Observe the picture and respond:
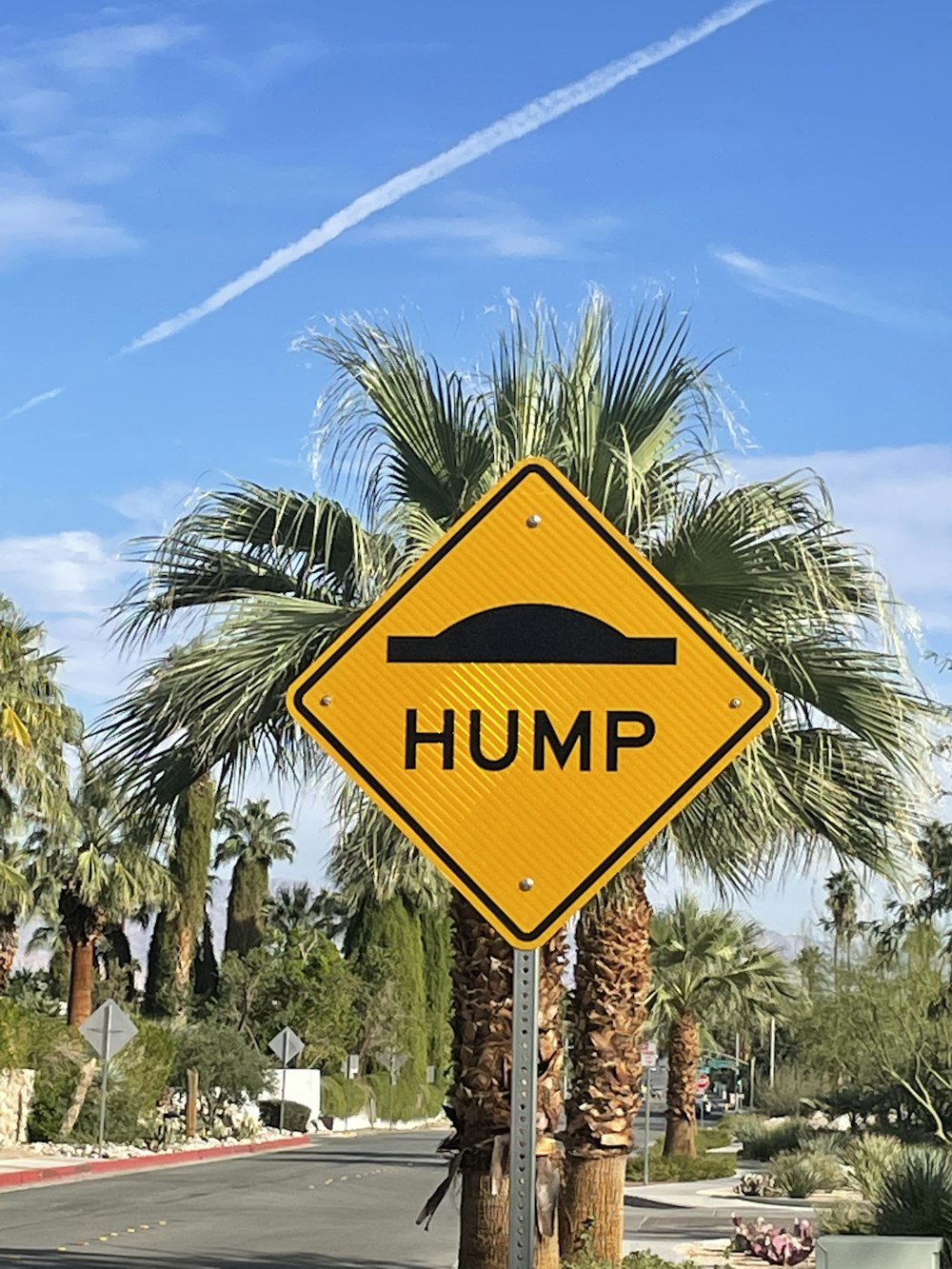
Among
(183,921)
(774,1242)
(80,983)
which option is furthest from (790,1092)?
(774,1242)

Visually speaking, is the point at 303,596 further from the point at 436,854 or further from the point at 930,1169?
the point at 930,1169

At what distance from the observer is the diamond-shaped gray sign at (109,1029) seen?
1203 inches

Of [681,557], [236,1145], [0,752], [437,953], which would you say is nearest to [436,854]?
[681,557]

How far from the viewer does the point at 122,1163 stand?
33094 millimetres

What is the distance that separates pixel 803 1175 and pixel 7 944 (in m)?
21.0

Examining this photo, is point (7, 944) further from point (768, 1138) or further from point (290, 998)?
point (768, 1138)

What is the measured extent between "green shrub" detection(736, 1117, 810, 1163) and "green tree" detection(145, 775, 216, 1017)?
18248 millimetres

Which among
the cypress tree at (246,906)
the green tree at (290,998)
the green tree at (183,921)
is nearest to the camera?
the green tree at (183,921)

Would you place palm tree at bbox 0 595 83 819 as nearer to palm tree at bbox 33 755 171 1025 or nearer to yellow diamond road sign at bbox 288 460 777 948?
palm tree at bbox 33 755 171 1025

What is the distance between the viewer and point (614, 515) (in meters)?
10.8

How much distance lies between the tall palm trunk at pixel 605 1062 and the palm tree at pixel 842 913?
1.41 m

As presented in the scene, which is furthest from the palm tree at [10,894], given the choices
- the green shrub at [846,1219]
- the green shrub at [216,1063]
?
the green shrub at [846,1219]

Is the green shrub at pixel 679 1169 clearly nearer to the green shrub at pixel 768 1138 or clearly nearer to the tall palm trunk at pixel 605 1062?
the green shrub at pixel 768 1138

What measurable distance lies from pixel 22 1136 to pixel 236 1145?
815 cm
